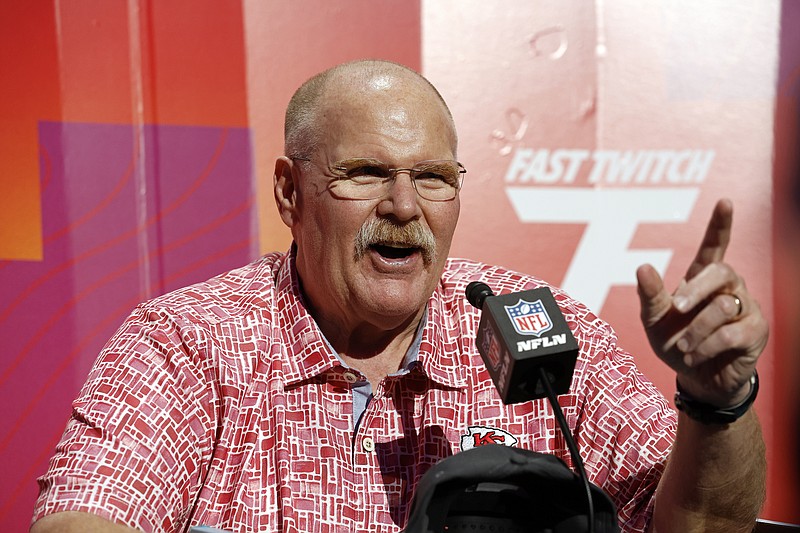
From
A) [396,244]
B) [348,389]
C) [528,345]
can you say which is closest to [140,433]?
[348,389]

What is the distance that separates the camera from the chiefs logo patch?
68.1 inches

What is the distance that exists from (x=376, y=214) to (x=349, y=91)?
26 centimetres

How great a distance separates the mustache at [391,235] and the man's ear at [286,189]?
0.25 metres

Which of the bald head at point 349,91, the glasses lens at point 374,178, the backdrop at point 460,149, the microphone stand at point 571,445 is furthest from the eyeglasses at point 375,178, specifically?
the backdrop at point 460,149

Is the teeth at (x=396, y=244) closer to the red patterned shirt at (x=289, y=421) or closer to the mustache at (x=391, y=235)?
the mustache at (x=391, y=235)

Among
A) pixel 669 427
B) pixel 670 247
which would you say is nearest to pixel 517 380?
pixel 669 427

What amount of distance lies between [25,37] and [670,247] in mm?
1892

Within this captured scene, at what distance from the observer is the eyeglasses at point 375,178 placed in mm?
1728

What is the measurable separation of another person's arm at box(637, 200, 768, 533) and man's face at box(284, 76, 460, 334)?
57 centimetres

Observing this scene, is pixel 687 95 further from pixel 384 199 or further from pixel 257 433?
pixel 257 433

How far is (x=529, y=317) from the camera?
50.5 inches

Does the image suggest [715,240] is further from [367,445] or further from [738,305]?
[367,445]

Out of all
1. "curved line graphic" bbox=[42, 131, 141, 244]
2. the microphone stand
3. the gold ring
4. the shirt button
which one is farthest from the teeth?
"curved line graphic" bbox=[42, 131, 141, 244]

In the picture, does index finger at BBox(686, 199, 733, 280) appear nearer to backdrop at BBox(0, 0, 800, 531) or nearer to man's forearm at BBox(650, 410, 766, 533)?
man's forearm at BBox(650, 410, 766, 533)
